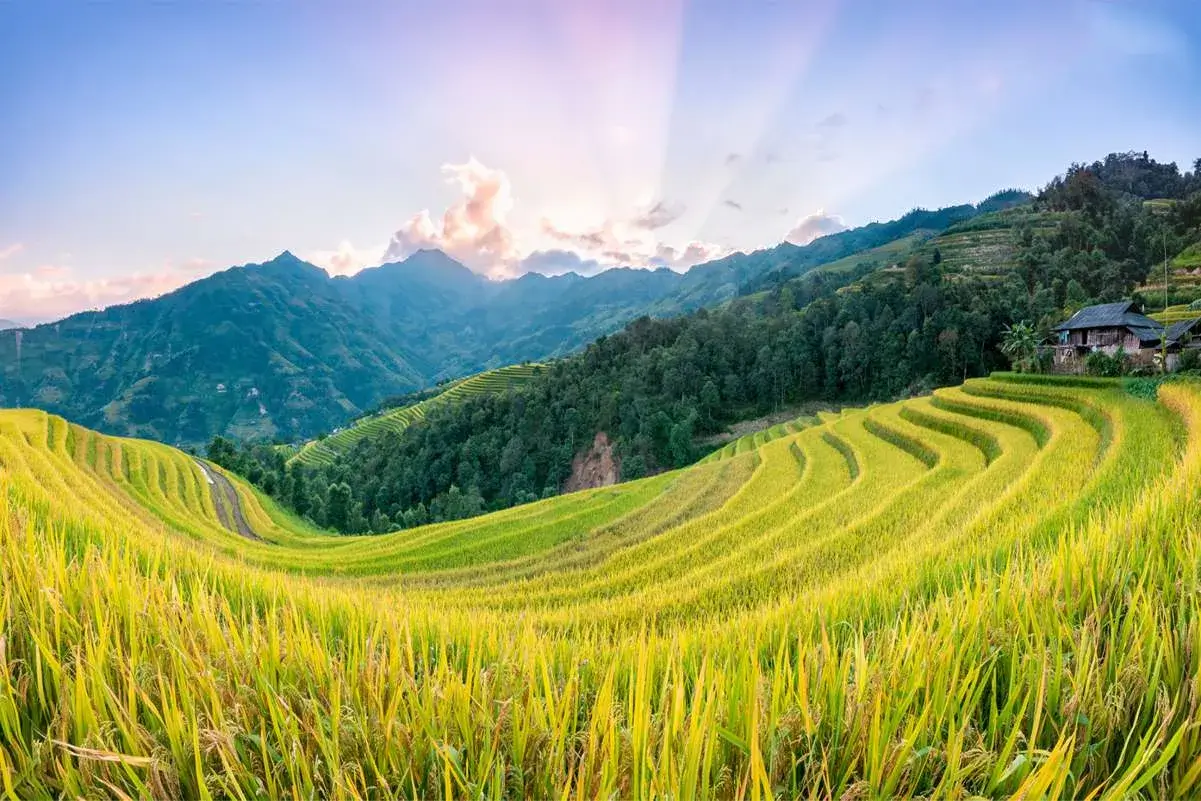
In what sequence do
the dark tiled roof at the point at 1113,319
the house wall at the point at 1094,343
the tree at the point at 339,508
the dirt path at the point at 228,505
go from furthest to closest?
the tree at the point at 339,508 < the dark tiled roof at the point at 1113,319 < the house wall at the point at 1094,343 < the dirt path at the point at 228,505

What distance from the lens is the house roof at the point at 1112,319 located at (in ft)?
121

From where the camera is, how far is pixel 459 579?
496 inches

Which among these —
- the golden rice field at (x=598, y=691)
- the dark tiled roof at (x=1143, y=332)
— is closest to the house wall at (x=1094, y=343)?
the dark tiled roof at (x=1143, y=332)

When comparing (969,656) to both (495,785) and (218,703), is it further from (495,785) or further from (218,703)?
(218,703)

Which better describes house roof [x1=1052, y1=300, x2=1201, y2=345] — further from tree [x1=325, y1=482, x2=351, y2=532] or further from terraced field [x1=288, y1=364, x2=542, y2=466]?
terraced field [x1=288, y1=364, x2=542, y2=466]

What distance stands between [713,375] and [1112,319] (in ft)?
127

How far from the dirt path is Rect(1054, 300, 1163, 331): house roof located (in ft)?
182

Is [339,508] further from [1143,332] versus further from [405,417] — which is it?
[1143,332]

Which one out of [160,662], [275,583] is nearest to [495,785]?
[160,662]

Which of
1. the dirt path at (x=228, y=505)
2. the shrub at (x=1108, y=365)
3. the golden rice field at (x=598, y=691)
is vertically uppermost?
the golden rice field at (x=598, y=691)

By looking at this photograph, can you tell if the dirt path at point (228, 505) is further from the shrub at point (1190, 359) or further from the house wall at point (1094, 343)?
the house wall at point (1094, 343)

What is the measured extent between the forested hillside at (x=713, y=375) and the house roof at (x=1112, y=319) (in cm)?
1333

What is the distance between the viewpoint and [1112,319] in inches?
1485

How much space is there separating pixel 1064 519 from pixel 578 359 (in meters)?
75.8
